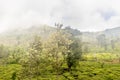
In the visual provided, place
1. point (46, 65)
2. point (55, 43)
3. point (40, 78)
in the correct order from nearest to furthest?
point (55, 43)
point (40, 78)
point (46, 65)

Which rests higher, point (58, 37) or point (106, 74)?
point (58, 37)

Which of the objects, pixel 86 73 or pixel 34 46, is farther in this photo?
pixel 86 73

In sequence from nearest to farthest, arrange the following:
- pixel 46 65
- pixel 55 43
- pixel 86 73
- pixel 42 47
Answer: pixel 55 43, pixel 42 47, pixel 86 73, pixel 46 65

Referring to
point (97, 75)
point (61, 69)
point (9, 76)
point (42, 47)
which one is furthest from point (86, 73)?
point (9, 76)

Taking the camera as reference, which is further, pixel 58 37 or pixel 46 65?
pixel 46 65

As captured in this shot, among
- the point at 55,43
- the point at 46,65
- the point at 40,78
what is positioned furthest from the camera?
the point at 46,65

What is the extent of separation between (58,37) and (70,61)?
84.4 feet

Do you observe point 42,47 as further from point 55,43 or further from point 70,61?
point 70,61

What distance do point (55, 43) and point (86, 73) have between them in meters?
35.0

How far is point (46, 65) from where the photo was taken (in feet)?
468

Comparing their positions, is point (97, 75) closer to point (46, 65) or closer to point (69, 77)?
point (69, 77)

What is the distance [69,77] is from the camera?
117m

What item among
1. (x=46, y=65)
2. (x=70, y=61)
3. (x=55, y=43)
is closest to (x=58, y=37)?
(x=55, y=43)

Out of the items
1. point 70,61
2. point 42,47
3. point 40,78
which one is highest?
point 42,47
